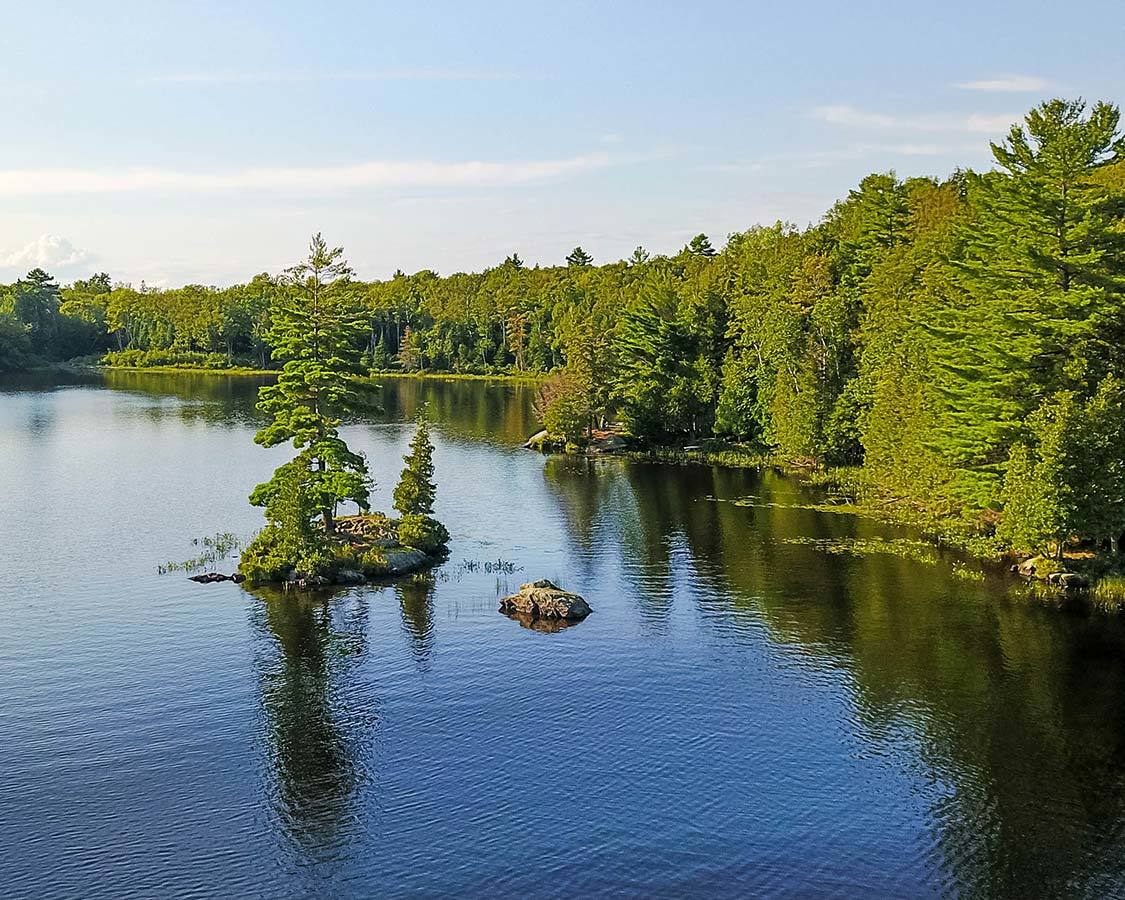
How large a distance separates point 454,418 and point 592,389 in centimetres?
3142

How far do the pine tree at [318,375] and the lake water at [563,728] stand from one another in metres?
8.54

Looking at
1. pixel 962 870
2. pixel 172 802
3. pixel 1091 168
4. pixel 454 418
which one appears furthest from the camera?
pixel 454 418

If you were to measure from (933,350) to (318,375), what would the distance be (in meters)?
36.8

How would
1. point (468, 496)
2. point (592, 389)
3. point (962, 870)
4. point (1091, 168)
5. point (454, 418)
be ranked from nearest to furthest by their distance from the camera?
point (962, 870) < point (1091, 168) < point (468, 496) < point (592, 389) < point (454, 418)

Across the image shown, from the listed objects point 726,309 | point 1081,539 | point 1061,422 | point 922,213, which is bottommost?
point 1081,539

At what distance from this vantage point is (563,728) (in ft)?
121

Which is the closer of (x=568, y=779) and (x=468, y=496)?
(x=568, y=779)

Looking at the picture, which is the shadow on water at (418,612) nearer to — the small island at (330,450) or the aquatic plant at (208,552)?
the small island at (330,450)

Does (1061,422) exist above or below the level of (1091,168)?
below

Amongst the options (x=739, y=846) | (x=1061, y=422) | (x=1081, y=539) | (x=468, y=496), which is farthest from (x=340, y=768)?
(x=468, y=496)

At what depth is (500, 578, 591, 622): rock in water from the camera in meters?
49.4

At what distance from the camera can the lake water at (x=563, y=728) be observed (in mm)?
28422

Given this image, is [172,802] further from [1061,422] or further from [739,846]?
[1061,422]

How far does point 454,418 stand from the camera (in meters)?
132
